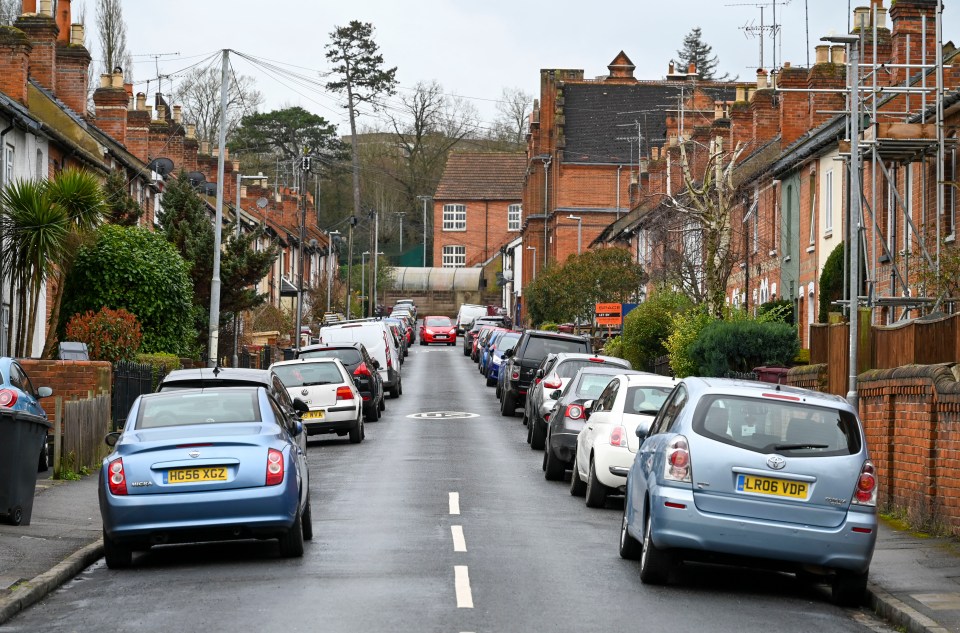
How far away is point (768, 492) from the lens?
10828 millimetres

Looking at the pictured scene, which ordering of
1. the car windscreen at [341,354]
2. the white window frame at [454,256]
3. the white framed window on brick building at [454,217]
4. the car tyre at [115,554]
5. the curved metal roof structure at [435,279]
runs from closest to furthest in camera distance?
the car tyre at [115,554] → the car windscreen at [341,354] → the curved metal roof structure at [435,279] → the white framed window on brick building at [454,217] → the white window frame at [454,256]

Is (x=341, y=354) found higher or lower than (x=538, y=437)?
higher

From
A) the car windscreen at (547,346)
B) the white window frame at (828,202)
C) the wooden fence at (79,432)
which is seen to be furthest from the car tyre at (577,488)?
the white window frame at (828,202)

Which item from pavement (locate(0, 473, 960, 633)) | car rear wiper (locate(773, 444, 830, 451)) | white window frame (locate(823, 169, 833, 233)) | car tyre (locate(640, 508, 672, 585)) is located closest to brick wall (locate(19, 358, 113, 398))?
pavement (locate(0, 473, 960, 633))

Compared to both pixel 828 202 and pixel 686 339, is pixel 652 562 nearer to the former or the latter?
pixel 686 339

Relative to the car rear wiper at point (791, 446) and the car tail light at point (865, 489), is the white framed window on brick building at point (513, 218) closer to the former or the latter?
the car rear wiper at point (791, 446)

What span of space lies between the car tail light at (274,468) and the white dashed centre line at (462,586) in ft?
5.38

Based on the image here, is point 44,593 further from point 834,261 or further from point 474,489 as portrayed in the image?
point 834,261

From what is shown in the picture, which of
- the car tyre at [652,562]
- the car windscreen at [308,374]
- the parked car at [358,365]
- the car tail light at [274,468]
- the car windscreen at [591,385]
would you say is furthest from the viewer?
the parked car at [358,365]

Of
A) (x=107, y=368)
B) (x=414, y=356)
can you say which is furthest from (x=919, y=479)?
(x=414, y=356)

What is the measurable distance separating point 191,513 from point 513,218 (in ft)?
349

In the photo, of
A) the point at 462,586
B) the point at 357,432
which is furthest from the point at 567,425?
the point at 462,586

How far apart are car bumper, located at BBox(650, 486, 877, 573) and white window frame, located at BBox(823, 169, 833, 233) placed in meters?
23.8

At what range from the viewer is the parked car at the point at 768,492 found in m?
10.7
